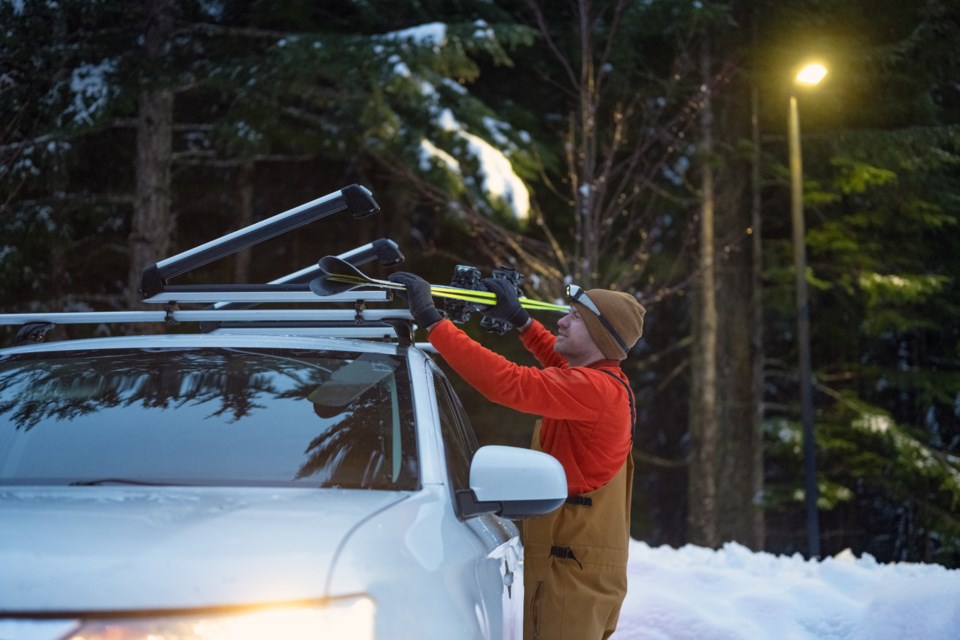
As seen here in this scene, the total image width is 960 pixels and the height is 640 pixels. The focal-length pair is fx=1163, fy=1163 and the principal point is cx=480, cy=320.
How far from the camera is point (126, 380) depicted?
338 cm

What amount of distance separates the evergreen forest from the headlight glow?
32.3ft

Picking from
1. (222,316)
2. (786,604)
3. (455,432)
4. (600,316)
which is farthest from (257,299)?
(786,604)

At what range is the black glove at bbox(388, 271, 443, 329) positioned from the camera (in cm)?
389

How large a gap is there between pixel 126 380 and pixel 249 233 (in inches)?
34.2

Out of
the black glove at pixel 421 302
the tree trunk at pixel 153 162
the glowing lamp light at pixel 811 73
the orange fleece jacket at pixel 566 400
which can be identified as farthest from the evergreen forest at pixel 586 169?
the orange fleece jacket at pixel 566 400

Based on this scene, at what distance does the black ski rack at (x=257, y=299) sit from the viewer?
3779 millimetres

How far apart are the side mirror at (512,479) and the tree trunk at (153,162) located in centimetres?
1239

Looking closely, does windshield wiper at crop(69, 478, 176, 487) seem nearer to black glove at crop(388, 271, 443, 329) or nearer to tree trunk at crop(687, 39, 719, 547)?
black glove at crop(388, 271, 443, 329)

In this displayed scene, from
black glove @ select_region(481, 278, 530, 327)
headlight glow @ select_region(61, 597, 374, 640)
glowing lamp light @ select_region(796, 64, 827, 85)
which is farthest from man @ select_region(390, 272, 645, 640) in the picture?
glowing lamp light @ select_region(796, 64, 827, 85)

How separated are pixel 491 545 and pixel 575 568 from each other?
0.88m

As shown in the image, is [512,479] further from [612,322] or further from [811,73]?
A: [811,73]

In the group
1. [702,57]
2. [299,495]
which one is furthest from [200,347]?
[702,57]

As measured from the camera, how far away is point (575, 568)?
4031mm

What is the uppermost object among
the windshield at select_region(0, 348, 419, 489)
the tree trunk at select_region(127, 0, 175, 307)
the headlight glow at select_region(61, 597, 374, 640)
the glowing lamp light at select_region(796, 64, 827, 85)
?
the glowing lamp light at select_region(796, 64, 827, 85)
